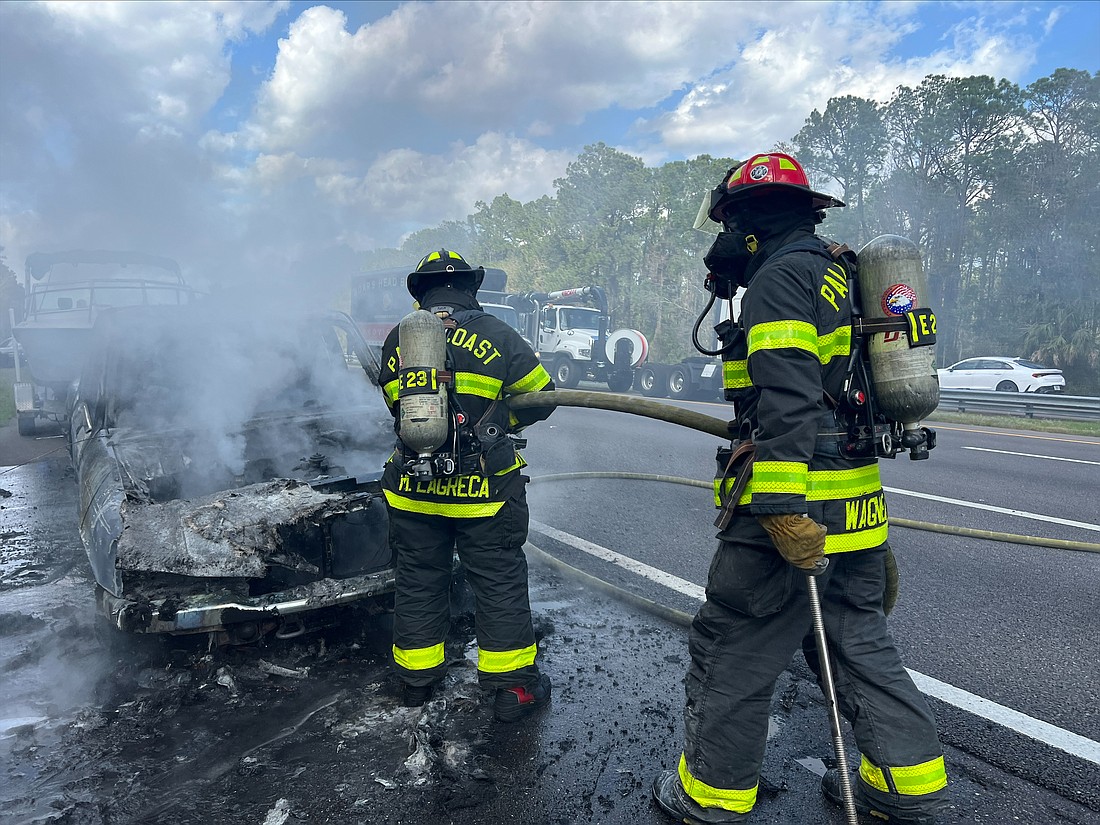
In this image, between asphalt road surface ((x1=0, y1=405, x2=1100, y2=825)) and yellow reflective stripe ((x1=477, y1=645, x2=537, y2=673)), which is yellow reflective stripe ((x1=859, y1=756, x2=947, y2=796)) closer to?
asphalt road surface ((x1=0, y1=405, x2=1100, y2=825))

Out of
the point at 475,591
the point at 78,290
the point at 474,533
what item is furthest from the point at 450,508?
the point at 78,290

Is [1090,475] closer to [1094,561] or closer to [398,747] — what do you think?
[1094,561]

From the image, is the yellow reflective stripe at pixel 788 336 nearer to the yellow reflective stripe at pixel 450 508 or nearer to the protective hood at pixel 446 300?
the yellow reflective stripe at pixel 450 508

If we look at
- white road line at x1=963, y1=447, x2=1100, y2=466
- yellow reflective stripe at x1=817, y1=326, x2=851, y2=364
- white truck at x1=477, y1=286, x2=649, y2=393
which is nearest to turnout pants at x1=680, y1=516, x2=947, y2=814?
yellow reflective stripe at x1=817, y1=326, x2=851, y2=364

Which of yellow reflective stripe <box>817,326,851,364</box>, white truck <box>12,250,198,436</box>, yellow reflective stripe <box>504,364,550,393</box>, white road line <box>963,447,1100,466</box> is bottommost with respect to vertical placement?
white road line <box>963,447,1100,466</box>

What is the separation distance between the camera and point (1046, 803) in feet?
7.10

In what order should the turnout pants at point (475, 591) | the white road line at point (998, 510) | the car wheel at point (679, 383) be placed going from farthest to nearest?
1. the car wheel at point (679, 383)
2. the white road line at point (998, 510)
3. the turnout pants at point (475, 591)

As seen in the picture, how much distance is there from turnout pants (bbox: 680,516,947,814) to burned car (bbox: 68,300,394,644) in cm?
156

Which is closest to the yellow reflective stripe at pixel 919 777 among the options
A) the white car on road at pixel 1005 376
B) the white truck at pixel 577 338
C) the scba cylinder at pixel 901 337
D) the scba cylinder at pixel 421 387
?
the scba cylinder at pixel 901 337

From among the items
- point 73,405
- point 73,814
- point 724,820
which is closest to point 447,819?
point 724,820

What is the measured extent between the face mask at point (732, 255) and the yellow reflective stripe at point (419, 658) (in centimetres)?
186

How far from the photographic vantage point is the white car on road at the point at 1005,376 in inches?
738

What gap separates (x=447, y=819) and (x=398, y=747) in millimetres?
438

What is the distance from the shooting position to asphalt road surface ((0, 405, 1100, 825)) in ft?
7.29
